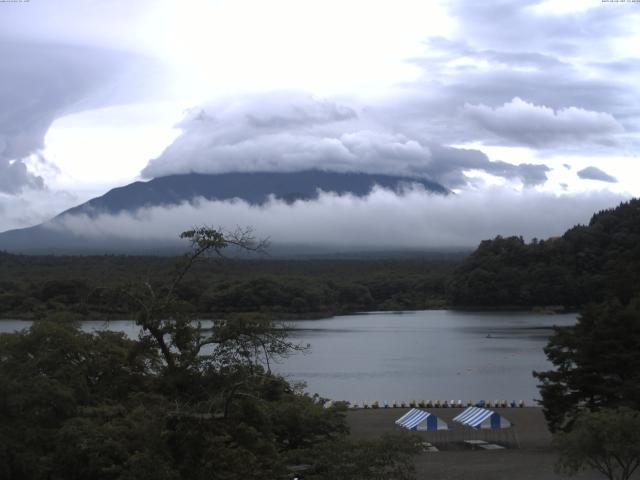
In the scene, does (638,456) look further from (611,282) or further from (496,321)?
(496,321)

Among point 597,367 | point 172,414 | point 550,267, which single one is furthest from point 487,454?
point 550,267

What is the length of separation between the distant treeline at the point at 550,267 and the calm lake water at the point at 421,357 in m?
7.59

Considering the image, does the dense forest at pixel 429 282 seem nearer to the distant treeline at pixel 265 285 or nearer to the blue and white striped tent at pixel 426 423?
the distant treeline at pixel 265 285

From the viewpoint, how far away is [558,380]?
20891 mm

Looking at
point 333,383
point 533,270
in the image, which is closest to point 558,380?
point 333,383

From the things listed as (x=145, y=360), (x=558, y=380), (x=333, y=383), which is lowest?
(x=333, y=383)

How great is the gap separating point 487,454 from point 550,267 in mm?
67378

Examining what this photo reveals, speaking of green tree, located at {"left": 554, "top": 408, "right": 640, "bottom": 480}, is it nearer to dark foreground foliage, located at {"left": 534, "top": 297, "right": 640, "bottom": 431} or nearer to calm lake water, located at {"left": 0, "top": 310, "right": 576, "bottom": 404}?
dark foreground foliage, located at {"left": 534, "top": 297, "right": 640, "bottom": 431}

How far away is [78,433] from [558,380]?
47.3 ft

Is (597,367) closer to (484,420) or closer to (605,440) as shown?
(484,420)

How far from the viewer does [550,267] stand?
278 ft

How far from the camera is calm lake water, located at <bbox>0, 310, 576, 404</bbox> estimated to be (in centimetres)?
3494

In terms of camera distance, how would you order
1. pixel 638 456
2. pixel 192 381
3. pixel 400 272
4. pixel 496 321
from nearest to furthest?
pixel 192 381 → pixel 638 456 → pixel 496 321 → pixel 400 272

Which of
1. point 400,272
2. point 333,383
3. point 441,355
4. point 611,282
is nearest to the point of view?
point 611,282
